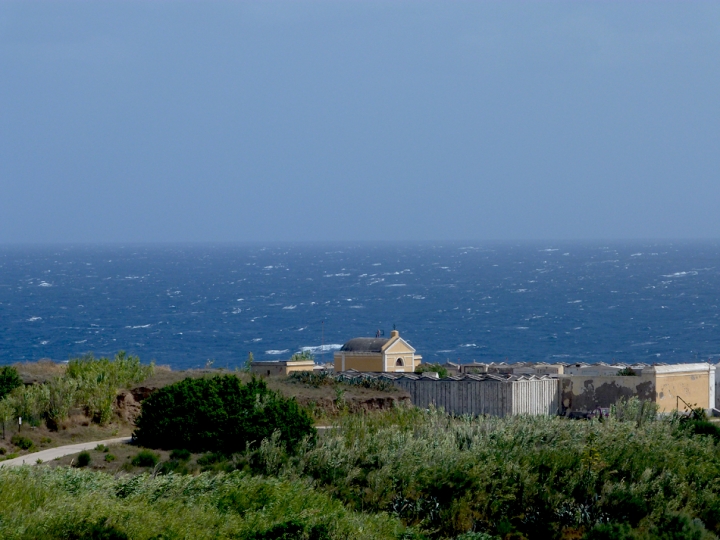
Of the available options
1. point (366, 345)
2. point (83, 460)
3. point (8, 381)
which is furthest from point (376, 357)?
point (83, 460)

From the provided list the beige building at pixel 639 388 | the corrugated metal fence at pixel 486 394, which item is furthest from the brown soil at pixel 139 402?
the beige building at pixel 639 388

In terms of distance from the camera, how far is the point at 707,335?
10550 centimetres

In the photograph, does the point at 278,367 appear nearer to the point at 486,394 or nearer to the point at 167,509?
the point at 486,394

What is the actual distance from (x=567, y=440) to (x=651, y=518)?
3412 mm

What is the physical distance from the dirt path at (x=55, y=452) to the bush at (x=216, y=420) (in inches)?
38.9

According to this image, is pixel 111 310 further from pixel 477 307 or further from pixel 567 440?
pixel 567 440

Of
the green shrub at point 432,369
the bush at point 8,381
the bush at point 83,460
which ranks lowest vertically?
the green shrub at point 432,369

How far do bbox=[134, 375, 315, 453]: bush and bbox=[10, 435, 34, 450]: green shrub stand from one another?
104 inches

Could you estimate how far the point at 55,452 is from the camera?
2795cm

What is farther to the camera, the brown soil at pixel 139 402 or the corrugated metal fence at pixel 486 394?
the corrugated metal fence at pixel 486 394

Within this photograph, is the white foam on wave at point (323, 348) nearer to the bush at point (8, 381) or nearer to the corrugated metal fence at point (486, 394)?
the corrugated metal fence at point (486, 394)

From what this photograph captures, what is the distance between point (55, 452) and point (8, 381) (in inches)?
210

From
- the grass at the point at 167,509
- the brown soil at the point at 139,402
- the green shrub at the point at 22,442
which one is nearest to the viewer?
the grass at the point at 167,509

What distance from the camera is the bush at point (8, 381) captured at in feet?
105
